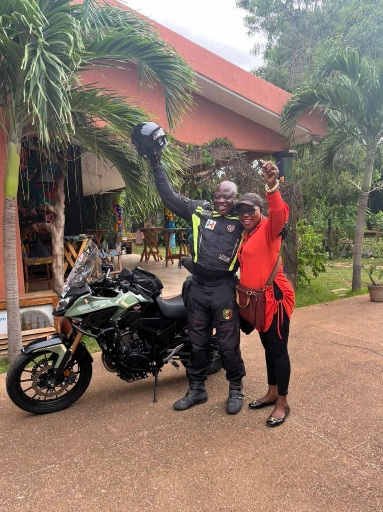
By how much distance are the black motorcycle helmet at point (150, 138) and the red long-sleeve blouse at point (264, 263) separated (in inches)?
40.0

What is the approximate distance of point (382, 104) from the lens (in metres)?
7.04

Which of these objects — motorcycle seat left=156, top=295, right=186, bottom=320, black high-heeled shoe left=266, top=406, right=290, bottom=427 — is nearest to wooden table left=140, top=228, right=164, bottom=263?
motorcycle seat left=156, top=295, right=186, bottom=320

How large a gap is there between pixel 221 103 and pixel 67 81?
5.21m

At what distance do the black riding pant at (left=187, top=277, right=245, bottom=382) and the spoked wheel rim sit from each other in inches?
38.2

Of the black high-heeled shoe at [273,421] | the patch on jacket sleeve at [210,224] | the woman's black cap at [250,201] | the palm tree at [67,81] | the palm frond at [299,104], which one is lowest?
the black high-heeled shoe at [273,421]

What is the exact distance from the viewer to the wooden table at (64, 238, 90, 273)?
723 centimetres

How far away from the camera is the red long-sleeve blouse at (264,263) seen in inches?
113

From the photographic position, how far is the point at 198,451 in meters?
2.75

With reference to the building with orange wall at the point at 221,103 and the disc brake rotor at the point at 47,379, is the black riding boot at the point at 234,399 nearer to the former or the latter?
the disc brake rotor at the point at 47,379

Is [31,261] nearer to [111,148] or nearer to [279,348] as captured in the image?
[111,148]

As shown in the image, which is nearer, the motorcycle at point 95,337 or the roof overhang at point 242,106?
the motorcycle at point 95,337

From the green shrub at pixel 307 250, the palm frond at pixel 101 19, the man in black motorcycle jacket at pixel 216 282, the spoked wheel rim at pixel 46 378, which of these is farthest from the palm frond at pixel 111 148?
the green shrub at pixel 307 250

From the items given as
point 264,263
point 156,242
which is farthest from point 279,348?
point 156,242

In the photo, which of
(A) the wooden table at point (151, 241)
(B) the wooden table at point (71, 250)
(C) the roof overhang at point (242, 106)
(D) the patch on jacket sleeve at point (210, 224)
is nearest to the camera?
(D) the patch on jacket sleeve at point (210, 224)
